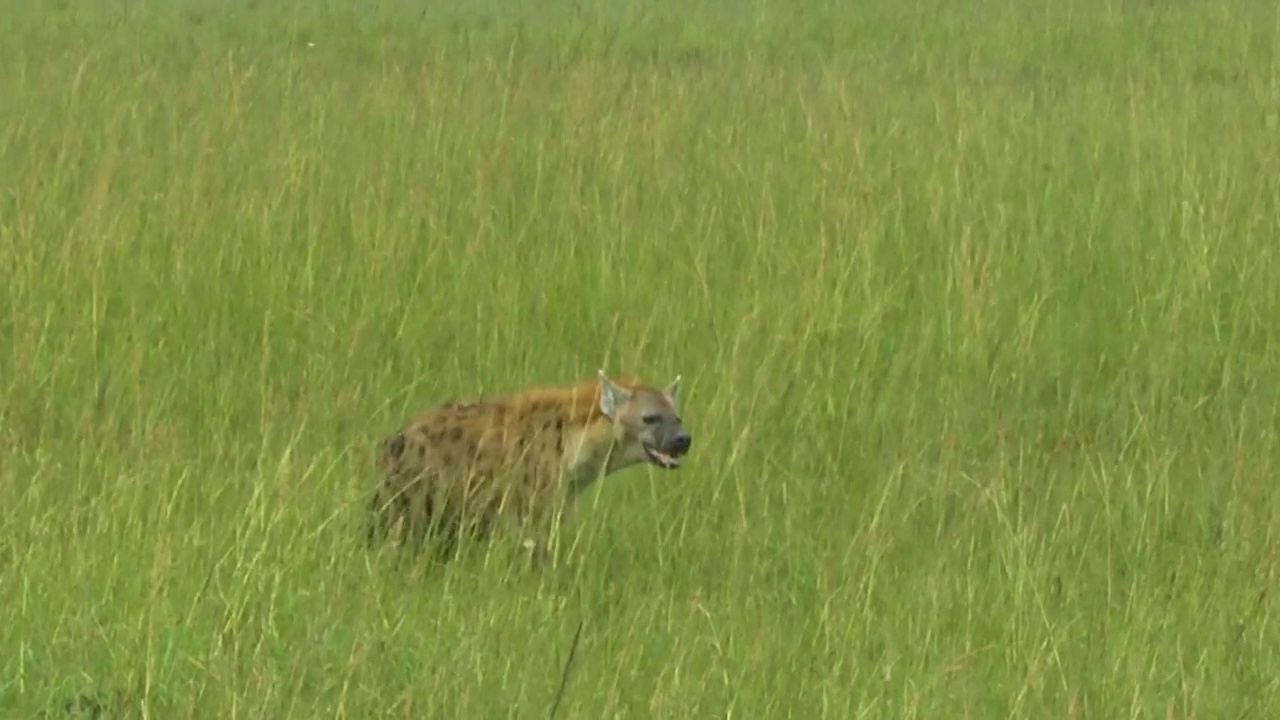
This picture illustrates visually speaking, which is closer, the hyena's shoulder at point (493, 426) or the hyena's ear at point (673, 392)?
the hyena's shoulder at point (493, 426)

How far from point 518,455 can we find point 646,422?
0.28 meters

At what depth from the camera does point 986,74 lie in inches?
406

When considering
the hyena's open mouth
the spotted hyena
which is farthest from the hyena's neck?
the hyena's open mouth

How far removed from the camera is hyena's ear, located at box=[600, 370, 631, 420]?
4.76m

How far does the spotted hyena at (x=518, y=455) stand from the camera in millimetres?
4426

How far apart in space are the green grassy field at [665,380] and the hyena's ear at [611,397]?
178 mm

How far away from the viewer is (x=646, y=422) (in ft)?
15.4

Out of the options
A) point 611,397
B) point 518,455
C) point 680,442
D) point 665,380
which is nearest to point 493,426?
point 518,455

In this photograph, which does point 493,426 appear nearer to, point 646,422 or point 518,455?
point 518,455

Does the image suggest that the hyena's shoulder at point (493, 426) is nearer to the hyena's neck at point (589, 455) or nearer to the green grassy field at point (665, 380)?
the hyena's neck at point (589, 455)

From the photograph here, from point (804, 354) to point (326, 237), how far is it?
1491 mm

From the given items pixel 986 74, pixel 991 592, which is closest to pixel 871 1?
pixel 986 74

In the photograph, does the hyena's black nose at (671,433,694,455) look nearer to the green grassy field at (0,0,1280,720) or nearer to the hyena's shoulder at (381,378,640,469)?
the green grassy field at (0,0,1280,720)

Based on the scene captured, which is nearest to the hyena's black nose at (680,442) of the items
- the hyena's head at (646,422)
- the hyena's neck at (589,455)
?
the hyena's head at (646,422)
